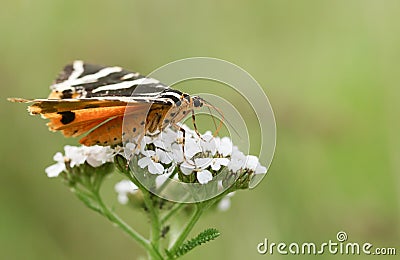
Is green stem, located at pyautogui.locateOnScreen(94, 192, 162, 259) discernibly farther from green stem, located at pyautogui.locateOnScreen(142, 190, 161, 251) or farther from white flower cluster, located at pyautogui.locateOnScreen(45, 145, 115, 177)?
white flower cluster, located at pyautogui.locateOnScreen(45, 145, 115, 177)

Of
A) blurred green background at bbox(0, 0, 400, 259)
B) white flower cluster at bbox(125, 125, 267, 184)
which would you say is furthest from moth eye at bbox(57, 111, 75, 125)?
blurred green background at bbox(0, 0, 400, 259)

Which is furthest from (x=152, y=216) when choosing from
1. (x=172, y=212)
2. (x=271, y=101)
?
(x=271, y=101)

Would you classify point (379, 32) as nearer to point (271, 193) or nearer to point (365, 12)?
point (365, 12)

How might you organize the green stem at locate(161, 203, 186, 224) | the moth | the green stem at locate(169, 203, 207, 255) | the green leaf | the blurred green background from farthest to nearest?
the blurred green background < the green stem at locate(161, 203, 186, 224) < the green stem at locate(169, 203, 207, 255) < the moth < the green leaf

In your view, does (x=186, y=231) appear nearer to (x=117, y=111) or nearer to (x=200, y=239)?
(x=200, y=239)

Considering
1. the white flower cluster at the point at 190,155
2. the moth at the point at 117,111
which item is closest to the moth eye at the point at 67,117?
the moth at the point at 117,111

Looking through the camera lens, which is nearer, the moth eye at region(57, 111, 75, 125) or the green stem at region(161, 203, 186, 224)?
the moth eye at region(57, 111, 75, 125)
